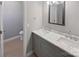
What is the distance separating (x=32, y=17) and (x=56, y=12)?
821 millimetres

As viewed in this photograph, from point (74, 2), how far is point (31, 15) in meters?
1.47

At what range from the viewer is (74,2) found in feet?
7.55

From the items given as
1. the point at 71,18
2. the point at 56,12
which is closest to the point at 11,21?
the point at 56,12

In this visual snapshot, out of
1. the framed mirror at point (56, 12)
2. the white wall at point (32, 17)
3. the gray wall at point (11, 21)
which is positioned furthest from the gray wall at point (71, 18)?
the gray wall at point (11, 21)

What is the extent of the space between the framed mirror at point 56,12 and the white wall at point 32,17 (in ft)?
1.46

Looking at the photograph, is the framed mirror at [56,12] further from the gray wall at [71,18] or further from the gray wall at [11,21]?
the gray wall at [11,21]

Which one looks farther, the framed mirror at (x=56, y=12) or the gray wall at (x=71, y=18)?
the framed mirror at (x=56, y=12)

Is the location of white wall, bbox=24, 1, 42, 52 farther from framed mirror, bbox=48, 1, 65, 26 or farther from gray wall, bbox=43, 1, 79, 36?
gray wall, bbox=43, 1, 79, 36

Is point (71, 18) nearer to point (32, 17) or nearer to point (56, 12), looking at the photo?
point (56, 12)

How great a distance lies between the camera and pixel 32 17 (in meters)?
3.49

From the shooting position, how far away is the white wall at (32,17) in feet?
11.0

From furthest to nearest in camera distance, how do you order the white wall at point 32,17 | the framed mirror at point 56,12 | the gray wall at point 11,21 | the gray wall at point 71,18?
the gray wall at point 11,21, the white wall at point 32,17, the framed mirror at point 56,12, the gray wall at point 71,18

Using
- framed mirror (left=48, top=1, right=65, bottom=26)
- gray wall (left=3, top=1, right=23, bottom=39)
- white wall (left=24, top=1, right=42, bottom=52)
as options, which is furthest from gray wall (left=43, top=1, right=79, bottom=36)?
gray wall (left=3, top=1, right=23, bottom=39)

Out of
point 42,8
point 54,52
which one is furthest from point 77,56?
point 42,8
